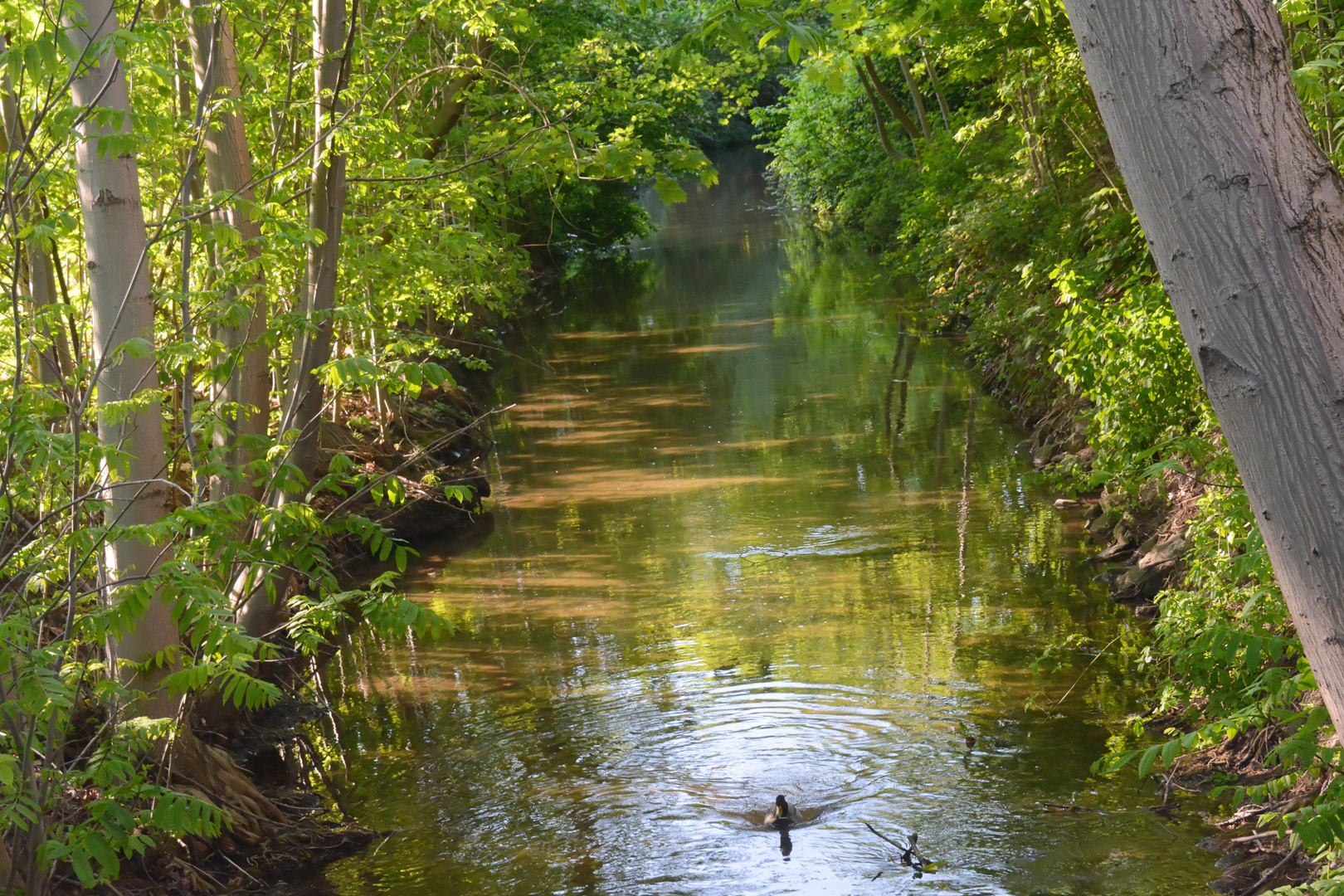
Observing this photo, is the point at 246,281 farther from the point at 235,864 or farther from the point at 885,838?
the point at 885,838

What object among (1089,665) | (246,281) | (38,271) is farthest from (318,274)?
(1089,665)

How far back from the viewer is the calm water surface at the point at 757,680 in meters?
5.77

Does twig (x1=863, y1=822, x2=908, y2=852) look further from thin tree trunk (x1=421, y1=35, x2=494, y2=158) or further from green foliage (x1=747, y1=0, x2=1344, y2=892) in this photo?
thin tree trunk (x1=421, y1=35, x2=494, y2=158)

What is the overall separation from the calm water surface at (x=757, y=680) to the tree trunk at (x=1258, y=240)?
3751 millimetres

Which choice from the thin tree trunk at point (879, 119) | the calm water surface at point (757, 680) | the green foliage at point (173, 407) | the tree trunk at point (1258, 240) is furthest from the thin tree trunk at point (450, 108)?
the thin tree trunk at point (879, 119)

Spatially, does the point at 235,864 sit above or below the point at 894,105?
below

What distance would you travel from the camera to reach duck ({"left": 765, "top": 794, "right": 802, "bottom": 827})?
5949 millimetres

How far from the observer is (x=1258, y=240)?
1.97 metres

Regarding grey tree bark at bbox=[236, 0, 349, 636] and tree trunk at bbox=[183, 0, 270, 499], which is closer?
tree trunk at bbox=[183, 0, 270, 499]

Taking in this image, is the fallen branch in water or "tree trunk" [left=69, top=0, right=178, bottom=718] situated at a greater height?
"tree trunk" [left=69, top=0, right=178, bottom=718]

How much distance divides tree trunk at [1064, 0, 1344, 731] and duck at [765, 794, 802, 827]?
13.8ft

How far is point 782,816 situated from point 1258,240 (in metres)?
4.58

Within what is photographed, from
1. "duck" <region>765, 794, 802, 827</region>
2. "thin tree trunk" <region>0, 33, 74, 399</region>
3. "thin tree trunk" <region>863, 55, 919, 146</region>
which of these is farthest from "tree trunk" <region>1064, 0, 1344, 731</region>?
"thin tree trunk" <region>863, 55, 919, 146</region>

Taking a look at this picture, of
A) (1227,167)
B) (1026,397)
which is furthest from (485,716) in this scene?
(1026,397)
